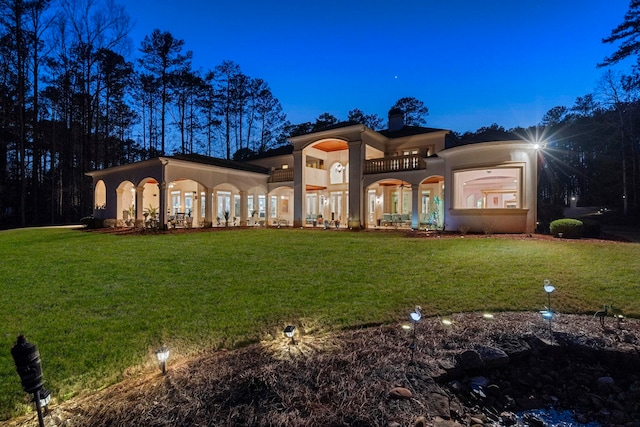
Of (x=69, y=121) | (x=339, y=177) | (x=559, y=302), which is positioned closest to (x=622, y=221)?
(x=339, y=177)

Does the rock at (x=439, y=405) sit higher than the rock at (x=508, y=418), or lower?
higher

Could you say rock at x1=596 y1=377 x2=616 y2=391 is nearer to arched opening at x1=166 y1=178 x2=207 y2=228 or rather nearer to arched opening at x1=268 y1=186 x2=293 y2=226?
arched opening at x1=268 y1=186 x2=293 y2=226

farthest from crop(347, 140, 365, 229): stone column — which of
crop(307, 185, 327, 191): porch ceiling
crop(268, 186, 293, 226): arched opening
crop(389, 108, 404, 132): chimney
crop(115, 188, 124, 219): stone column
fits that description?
crop(115, 188, 124, 219): stone column

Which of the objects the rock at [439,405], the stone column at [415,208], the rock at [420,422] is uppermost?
the stone column at [415,208]

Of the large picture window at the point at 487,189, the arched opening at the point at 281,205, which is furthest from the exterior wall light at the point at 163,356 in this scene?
the arched opening at the point at 281,205

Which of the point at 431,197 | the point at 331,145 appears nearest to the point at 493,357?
the point at 431,197

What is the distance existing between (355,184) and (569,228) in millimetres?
11066

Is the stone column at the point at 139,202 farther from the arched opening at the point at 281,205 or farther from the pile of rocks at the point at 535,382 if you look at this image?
the pile of rocks at the point at 535,382

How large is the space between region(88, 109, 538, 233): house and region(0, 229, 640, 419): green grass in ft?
18.8

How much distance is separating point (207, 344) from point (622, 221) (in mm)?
33822

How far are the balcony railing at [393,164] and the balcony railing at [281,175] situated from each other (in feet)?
20.4

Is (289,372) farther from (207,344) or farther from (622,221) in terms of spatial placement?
(622,221)

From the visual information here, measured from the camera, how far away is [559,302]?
4.91m

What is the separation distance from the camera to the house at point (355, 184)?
47.6 ft
